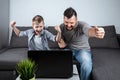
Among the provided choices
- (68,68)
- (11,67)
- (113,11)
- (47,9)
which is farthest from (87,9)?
(68,68)

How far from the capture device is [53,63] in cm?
170

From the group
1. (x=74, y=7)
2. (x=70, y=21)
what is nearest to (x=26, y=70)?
(x=70, y=21)

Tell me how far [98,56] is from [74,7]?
1043 millimetres

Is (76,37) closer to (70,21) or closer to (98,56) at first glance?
(70,21)

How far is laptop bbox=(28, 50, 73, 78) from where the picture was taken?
5.54ft

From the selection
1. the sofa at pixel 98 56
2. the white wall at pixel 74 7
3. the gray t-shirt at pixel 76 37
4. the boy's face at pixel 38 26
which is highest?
the white wall at pixel 74 7

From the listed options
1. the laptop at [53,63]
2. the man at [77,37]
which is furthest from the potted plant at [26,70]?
the man at [77,37]

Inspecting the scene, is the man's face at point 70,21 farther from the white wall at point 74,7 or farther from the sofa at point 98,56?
the white wall at point 74,7

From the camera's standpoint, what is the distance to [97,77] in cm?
198

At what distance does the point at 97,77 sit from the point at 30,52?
2.21 feet

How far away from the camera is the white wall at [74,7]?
11.3 feet

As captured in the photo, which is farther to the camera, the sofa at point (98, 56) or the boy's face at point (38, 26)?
the boy's face at point (38, 26)

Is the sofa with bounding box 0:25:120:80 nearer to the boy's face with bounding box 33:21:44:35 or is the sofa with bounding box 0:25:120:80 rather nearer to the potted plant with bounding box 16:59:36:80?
the boy's face with bounding box 33:21:44:35

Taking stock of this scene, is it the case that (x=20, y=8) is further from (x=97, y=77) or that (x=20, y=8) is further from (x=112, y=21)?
(x=97, y=77)
